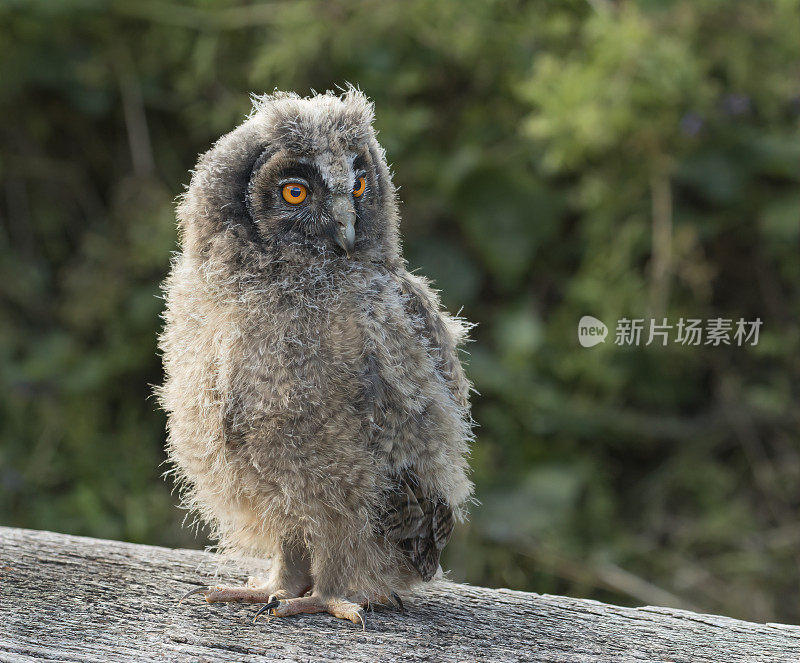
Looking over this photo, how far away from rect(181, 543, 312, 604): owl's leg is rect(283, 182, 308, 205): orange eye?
0.83 meters

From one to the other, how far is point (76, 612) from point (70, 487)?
8.55 feet

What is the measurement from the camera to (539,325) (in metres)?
4.55

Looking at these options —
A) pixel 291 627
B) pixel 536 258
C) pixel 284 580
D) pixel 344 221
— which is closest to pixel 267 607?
pixel 291 627

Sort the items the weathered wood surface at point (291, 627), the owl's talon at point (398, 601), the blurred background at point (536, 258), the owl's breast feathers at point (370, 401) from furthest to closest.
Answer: the blurred background at point (536, 258)
the owl's talon at point (398, 601)
the owl's breast feathers at point (370, 401)
the weathered wood surface at point (291, 627)

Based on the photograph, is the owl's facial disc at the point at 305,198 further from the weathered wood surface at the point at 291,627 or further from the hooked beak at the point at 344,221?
the weathered wood surface at the point at 291,627

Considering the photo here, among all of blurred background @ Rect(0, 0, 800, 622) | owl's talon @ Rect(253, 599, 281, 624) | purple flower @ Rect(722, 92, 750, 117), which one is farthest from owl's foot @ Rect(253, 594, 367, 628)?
purple flower @ Rect(722, 92, 750, 117)

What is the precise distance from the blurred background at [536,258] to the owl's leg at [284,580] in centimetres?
195

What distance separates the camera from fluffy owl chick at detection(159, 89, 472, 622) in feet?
6.80

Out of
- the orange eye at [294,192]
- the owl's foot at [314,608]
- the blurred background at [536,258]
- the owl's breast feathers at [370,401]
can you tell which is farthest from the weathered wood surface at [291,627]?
the blurred background at [536,258]

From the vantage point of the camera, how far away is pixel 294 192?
2.09m

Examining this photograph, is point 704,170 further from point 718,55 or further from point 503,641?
point 503,641

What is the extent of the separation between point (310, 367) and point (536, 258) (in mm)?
2921

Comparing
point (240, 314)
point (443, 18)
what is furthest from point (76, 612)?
point (443, 18)

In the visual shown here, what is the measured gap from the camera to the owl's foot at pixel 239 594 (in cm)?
220
